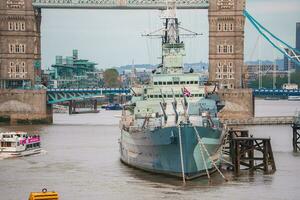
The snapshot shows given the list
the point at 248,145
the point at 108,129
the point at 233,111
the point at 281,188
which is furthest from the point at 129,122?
the point at 233,111

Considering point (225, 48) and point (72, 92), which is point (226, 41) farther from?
point (72, 92)

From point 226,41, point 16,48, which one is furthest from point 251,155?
point 16,48

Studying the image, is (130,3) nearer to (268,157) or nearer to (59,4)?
(59,4)

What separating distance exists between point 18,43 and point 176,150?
9168 centimetres

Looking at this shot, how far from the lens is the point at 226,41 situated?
5999 inches

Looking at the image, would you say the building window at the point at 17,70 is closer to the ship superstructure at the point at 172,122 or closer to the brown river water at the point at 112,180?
the brown river water at the point at 112,180

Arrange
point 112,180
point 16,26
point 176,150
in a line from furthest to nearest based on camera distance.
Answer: point 16,26 < point 112,180 < point 176,150

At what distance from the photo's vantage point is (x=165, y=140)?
66.9m

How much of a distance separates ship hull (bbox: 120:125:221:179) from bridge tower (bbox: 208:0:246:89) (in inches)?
3189

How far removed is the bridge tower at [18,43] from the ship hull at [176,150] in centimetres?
8408

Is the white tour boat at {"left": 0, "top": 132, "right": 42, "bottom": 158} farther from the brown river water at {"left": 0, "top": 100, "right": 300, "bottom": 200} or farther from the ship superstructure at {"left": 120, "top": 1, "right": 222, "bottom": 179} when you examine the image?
the ship superstructure at {"left": 120, "top": 1, "right": 222, "bottom": 179}

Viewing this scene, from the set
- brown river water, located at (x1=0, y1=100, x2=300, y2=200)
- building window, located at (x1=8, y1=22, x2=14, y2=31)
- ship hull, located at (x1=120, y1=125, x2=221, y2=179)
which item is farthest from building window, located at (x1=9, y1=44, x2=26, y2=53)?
ship hull, located at (x1=120, y1=125, x2=221, y2=179)

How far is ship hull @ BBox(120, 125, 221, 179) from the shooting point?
66.0m

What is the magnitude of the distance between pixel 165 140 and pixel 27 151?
25.9 m
